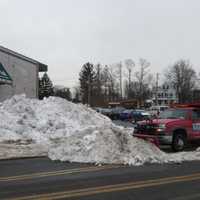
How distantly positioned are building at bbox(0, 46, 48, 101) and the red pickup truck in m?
15.3

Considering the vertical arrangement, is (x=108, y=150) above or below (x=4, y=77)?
below

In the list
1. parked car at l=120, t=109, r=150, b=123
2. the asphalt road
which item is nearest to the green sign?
the asphalt road

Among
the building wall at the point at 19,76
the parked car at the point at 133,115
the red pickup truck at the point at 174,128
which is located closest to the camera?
the red pickup truck at the point at 174,128

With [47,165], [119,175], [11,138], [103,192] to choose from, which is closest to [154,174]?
[119,175]

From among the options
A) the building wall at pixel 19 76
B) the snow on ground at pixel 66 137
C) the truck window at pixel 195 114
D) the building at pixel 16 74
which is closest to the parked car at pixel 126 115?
the building at pixel 16 74

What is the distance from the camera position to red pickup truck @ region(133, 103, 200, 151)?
17484 mm

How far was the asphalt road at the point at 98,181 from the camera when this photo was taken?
886 cm

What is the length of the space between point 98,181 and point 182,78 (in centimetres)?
11325

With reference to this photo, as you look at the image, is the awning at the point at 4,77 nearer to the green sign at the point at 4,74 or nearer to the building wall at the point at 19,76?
the green sign at the point at 4,74

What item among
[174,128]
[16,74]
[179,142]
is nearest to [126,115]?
[16,74]

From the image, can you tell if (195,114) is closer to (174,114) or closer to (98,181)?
(174,114)

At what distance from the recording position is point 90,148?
1500 centimetres

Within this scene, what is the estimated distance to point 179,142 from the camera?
17875mm

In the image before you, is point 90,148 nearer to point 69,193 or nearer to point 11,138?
point 69,193
